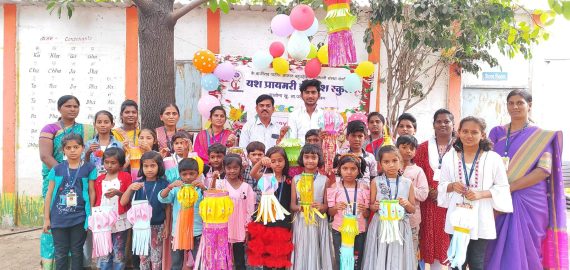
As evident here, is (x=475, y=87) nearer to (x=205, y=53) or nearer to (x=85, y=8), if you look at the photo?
(x=205, y=53)

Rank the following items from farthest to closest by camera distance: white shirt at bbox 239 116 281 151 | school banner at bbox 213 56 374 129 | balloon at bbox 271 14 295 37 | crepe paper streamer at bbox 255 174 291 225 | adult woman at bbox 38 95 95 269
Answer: school banner at bbox 213 56 374 129 < balloon at bbox 271 14 295 37 < white shirt at bbox 239 116 281 151 < adult woman at bbox 38 95 95 269 < crepe paper streamer at bbox 255 174 291 225

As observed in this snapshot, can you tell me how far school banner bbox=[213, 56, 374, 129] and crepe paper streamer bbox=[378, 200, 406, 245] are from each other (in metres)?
2.58

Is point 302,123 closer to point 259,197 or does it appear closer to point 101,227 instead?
point 259,197

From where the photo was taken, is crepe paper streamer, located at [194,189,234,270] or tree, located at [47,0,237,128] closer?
crepe paper streamer, located at [194,189,234,270]

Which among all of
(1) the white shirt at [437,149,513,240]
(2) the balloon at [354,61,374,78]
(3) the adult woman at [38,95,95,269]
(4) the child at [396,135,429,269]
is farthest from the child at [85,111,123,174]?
(2) the balloon at [354,61,374,78]

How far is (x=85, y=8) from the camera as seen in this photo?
5746mm

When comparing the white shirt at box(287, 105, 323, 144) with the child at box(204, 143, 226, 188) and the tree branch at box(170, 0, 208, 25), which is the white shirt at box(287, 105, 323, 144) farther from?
the tree branch at box(170, 0, 208, 25)

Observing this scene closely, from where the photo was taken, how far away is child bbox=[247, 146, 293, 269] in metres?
3.13

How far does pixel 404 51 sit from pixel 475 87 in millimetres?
1473

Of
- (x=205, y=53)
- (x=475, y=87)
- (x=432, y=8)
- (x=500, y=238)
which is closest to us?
(x=500, y=238)

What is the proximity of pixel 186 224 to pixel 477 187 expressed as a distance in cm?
219

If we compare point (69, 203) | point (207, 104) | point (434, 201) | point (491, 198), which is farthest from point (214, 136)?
point (491, 198)

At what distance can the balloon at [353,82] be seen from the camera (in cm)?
529

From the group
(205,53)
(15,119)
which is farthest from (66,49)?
(205,53)
